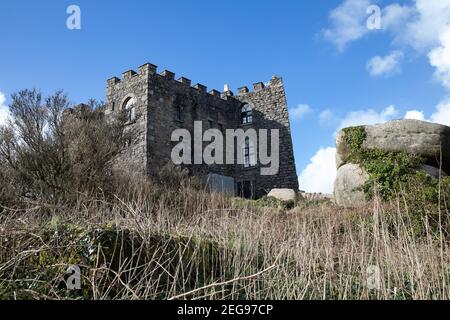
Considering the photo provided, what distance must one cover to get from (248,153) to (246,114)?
96.2 inches

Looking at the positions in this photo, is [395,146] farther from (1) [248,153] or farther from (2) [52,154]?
(1) [248,153]

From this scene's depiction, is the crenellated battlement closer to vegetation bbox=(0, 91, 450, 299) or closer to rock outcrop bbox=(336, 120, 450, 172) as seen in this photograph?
rock outcrop bbox=(336, 120, 450, 172)

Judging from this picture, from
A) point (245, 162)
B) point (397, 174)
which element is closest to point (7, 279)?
point (397, 174)

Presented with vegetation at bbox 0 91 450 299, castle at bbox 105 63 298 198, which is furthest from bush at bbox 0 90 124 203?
castle at bbox 105 63 298 198

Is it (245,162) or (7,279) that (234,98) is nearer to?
(245,162)

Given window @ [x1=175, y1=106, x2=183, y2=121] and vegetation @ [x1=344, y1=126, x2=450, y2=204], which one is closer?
vegetation @ [x1=344, y1=126, x2=450, y2=204]

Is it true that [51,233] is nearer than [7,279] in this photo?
No

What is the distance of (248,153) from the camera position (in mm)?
20844

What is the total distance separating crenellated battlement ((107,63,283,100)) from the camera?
701 inches

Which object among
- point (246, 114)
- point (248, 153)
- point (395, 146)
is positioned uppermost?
point (246, 114)

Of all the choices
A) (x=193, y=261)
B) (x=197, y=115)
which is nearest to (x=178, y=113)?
(x=197, y=115)

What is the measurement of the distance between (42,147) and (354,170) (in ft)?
28.2

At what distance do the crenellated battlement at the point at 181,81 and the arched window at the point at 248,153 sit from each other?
2.90m
